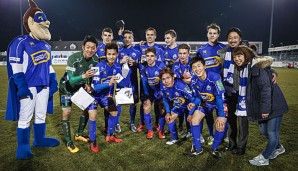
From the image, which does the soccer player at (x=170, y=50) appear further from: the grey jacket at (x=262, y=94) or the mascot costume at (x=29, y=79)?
the mascot costume at (x=29, y=79)

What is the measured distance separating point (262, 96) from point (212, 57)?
1.64 meters

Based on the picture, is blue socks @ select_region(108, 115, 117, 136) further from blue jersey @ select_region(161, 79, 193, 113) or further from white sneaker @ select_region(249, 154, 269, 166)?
white sneaker @ select_region(249, 154, 269, 166)

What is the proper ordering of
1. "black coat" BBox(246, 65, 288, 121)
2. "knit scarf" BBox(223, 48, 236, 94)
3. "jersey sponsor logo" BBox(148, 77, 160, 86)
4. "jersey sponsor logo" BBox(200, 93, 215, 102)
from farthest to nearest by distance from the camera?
"jersey sponsor logo" BBox(148, 77, 160, 86), "knit scarf" BBox(223, 48, 236, 94), "jersey sponsor logo" BBox(200, 93, 215, 102), "black coat" BBox(246, 65, 288, 121)

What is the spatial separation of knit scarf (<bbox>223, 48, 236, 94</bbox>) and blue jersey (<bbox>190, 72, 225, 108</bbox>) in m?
0.35

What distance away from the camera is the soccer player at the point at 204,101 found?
147 inches

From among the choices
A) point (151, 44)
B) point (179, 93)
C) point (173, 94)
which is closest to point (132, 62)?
point (151, 44)

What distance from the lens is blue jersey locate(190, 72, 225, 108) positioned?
12.3ft

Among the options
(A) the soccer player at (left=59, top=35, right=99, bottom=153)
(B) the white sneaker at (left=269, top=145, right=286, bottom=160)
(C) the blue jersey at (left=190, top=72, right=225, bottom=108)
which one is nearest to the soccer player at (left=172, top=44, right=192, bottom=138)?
(C) the blue jersey at (left=190, top=72, right=225, bottom=108)

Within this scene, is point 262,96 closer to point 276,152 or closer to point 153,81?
point 276,152

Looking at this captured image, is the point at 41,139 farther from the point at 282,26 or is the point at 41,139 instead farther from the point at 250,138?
the point at 282,26

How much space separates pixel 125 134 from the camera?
202 inches

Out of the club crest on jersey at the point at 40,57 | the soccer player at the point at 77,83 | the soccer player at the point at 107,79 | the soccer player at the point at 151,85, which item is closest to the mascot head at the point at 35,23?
the club crest on jersey at the point at 40,57

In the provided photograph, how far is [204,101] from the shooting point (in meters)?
4.12

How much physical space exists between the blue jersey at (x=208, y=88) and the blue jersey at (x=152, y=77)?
3.50 feet
